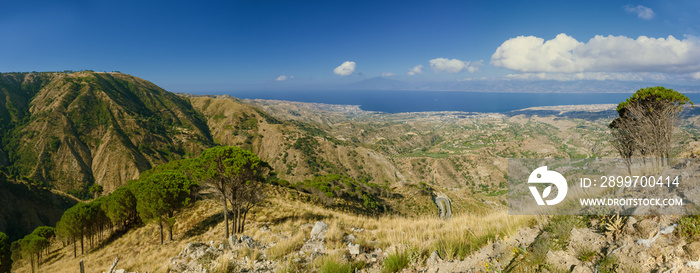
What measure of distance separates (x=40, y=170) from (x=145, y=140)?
38.2 m

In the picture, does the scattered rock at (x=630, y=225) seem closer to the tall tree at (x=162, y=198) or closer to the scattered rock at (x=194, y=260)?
the scattered rock at (x=194, y=260)

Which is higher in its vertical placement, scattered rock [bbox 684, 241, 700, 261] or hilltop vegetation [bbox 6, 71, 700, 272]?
scattered rock [bbox 684, 241, 700, 261]

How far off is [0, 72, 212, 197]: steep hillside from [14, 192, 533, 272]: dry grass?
108m

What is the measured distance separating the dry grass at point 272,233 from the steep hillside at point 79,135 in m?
108

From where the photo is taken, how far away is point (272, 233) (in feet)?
50.4

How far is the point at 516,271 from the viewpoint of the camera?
3.95 metres

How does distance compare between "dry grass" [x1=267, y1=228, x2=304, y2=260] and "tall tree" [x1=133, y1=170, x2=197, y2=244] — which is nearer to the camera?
"dry grass" [x1=267, y1=228, x2=304, y2=260]

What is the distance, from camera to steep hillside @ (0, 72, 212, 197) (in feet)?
351

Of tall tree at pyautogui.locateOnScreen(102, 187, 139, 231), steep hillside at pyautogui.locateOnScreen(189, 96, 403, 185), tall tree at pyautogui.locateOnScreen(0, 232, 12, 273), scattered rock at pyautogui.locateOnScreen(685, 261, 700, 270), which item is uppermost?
scattered rock at pyautogui.locateOnScreen(685, 261, 700, 270)

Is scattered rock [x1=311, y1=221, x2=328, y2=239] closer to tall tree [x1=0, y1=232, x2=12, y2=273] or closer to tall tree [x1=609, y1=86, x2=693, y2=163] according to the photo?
tall tree [x1=609, y1=86, x2=693, y2=163]

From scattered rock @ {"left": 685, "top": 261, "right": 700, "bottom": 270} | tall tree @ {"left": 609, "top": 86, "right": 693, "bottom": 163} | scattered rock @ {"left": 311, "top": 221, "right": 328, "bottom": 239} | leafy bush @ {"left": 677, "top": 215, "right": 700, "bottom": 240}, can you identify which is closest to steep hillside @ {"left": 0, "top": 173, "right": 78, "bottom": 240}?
scattered rock @ {"left": 311, "top": 221, "right": 328, "bottom": 239}

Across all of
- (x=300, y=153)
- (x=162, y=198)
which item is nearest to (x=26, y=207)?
(x=162, y=198)

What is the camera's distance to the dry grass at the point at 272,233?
6.89m

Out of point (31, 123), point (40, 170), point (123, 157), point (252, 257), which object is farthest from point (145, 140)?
point (252, 257)
